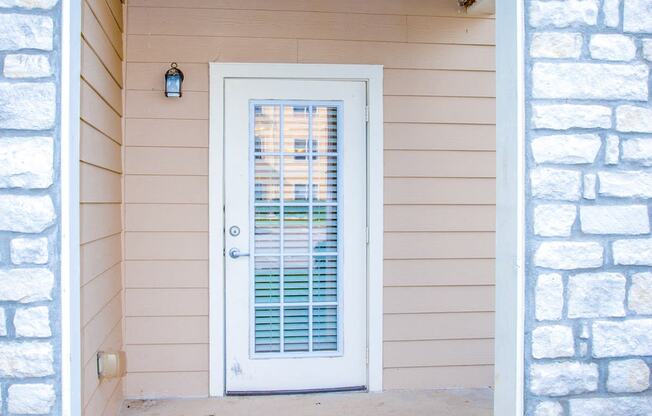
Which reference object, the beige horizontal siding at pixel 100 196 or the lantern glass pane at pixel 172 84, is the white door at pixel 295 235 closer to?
the lantern glass pane at pixel 172 84

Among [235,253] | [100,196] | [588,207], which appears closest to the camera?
[588,207]

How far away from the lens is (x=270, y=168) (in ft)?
11.1

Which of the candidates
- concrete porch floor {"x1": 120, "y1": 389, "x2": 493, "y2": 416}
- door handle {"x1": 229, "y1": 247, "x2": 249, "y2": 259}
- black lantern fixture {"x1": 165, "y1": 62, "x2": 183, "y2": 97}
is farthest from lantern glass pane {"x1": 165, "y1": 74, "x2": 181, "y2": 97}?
concrete porch floor {"x1": 120, "y1": 389, "x2": 493, "y2": 416}

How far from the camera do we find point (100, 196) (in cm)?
261

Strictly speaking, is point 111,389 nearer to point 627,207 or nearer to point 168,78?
point 168,78

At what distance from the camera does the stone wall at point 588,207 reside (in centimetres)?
191

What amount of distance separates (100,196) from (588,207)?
1.98m

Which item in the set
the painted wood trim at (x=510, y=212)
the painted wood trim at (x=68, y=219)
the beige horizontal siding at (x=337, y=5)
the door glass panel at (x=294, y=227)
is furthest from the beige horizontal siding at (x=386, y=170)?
the painted wood trim at (x=68, y=219)

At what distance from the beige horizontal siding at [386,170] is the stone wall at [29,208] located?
5.08 ft

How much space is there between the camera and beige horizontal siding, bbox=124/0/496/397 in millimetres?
3262

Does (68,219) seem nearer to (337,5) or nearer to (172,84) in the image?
(172,84)

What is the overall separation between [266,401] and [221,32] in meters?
2.07

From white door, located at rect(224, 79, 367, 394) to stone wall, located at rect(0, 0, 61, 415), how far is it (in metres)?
1.64

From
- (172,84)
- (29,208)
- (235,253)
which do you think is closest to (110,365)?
(29,208)
